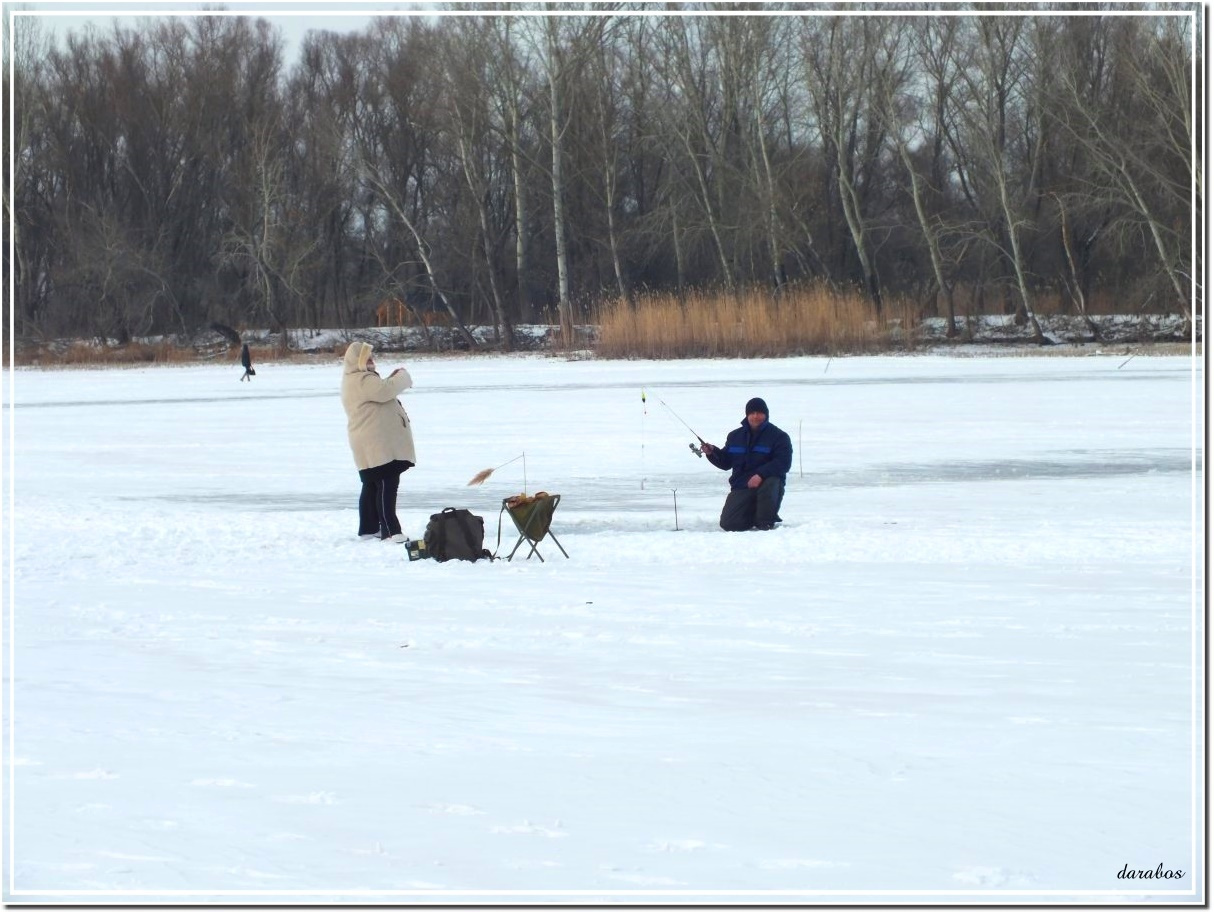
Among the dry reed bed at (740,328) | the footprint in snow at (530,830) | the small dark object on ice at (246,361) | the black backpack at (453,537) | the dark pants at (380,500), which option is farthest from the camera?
the dry reed bed at (740,328)

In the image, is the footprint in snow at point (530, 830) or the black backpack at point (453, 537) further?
the black backpack at point (453, 537)

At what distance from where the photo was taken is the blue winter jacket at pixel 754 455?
11.3 metres

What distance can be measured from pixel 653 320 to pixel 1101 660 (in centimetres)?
2926

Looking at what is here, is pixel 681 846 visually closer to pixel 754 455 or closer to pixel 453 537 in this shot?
pixel 453 537

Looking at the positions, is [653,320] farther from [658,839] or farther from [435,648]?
[658,839]

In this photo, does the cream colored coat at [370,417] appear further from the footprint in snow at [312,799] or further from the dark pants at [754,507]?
the footprint in snow at [312,799]

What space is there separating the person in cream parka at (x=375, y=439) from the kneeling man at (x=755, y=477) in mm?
1962

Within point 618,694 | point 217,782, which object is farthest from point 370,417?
point 217,782

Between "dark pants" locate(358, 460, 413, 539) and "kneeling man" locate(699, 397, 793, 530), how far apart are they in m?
1.99

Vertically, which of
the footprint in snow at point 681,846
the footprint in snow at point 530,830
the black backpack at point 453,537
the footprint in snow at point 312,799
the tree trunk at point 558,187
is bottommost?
the footprint in snow at point 681,846

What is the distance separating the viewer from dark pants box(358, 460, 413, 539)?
1078 centimetres

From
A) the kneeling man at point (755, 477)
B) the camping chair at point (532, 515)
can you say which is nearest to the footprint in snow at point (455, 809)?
the camping chair at point (532, 515)

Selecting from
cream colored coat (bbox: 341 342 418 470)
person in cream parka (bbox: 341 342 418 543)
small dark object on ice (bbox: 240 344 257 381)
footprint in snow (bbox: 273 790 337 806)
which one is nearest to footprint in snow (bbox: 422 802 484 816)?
footprint in snow (bbox: 273 790 337 806)

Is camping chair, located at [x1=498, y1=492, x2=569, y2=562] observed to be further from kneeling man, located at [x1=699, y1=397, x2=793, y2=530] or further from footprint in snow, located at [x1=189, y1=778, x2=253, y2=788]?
footprint in snow, located at [x1=189, y1=778, x2=253, y2=788]
